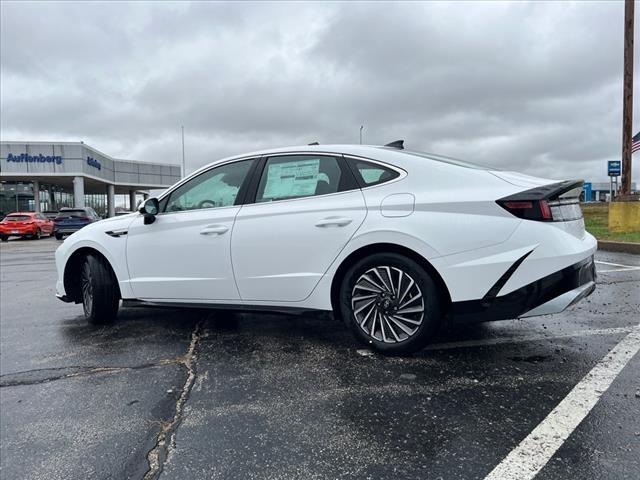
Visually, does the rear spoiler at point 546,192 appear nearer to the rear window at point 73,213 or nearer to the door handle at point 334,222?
the door handle at point 334,222

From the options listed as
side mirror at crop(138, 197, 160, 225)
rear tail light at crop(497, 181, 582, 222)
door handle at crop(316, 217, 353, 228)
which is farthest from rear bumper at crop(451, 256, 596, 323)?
side mirror at crop(138, 197, 160, 225)

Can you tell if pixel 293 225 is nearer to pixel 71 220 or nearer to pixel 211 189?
pixel 211 189

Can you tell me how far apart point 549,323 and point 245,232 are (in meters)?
3.03

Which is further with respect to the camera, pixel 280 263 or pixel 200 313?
pixel 200 313

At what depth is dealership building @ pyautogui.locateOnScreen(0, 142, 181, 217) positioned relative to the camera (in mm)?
38531

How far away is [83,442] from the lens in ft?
8.46

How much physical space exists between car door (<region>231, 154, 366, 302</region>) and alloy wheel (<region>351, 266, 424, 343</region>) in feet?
1.13

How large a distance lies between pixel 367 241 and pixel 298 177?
920 millimetres

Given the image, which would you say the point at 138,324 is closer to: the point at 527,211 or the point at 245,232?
the point at 245,232

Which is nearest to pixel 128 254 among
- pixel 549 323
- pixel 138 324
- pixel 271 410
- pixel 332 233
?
pixel 138 324

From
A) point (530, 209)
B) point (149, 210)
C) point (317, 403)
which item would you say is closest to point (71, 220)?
point (149, 210)

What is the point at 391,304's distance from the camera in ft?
11.5

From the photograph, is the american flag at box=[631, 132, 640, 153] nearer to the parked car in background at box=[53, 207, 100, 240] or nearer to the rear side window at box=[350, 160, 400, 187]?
the rear side window at box=[350, 160, 400, 187]

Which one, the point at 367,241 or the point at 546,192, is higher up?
the point at 546,192
